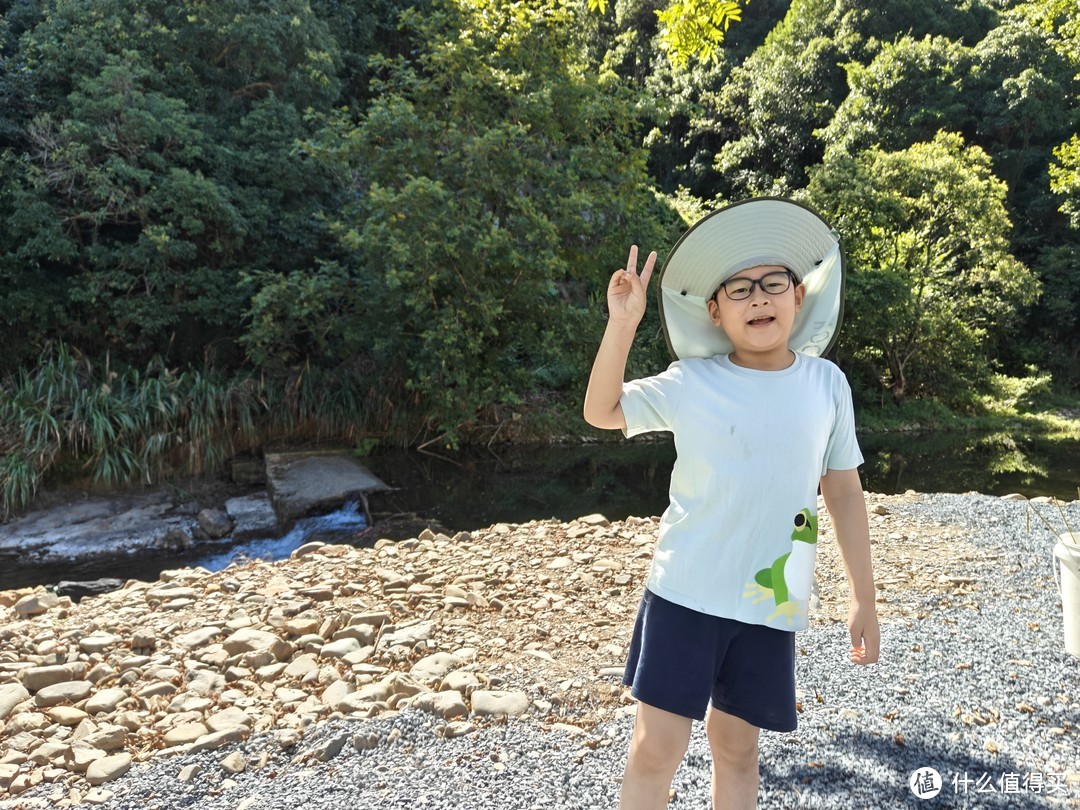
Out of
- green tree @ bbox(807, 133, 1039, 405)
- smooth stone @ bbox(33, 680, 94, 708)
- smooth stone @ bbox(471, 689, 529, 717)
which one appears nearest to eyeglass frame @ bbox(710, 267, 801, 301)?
smooth stone @ bbox(471, 689, 529, 717)

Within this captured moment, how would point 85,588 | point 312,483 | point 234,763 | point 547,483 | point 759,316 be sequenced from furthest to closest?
point 547,483 → point 312,483 → point 85,588 → point 234,763 → point 759,316

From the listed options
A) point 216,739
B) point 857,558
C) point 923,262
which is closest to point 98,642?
point 216,739

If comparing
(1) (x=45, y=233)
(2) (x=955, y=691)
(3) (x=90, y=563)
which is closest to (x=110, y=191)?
(1) (x=45, y=233)

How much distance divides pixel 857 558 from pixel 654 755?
60cm

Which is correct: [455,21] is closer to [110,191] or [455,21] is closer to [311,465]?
[110,191]

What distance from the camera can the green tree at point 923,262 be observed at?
Answer: 14.0 meters

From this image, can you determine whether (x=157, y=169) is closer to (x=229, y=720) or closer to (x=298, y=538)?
(x=298, y=538)

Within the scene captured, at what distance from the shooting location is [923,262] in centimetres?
1481

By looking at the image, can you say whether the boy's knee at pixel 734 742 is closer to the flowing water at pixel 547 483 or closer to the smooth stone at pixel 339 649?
the smooth stone at pixel 339 649

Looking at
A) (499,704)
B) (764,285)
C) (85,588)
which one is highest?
(764,285)

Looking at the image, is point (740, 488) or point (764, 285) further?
point (764, 285)

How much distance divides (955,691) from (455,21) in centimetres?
1013

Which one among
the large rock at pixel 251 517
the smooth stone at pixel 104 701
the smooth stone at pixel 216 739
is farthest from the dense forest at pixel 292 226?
the smooth stone at pixel 216 739

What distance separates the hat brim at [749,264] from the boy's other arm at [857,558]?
1.06ft
